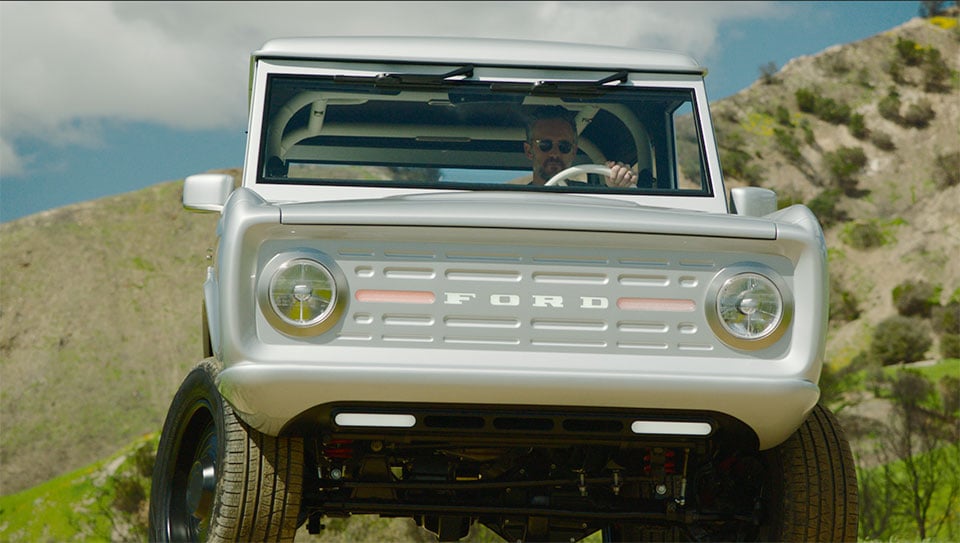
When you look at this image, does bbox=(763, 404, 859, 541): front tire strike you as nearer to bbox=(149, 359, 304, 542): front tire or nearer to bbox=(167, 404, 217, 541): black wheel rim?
bbox=(149, 359, 304, 542): front tire

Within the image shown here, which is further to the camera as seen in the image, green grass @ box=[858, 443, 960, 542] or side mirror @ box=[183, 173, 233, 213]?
green grass @ box=[858, 443, 960, 542]

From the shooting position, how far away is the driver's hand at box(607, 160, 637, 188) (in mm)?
5230

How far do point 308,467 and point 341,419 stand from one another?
641mm

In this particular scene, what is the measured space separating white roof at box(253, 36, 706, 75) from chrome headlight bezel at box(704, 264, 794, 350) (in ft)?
5.49

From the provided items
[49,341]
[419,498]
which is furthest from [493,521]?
[49,341]

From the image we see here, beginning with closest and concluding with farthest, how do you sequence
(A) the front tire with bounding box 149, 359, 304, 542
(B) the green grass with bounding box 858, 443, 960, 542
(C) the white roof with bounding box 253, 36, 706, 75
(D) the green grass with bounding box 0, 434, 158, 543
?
(A) the front tire with bounding box 149, 359, 304, 542, (C) the white roof with bounding box 253, 36, 706, 75, (B) the green grass with bounding box 858, 443, 960, 542, (D) the green grass with bounding box 0, 434, 158, 543

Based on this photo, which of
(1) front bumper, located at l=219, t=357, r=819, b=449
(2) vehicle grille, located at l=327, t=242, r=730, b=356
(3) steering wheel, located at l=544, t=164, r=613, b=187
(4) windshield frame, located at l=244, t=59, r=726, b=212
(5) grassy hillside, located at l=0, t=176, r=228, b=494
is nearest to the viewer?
(1) front bumper, located at l=219, t=357, r=819, b=449

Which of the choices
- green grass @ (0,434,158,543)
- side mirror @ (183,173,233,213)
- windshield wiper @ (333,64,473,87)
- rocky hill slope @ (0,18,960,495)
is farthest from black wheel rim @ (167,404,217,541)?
rocky hill slope @ (0,18,960,495)

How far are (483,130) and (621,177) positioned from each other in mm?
658

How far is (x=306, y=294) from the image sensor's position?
3.76 meters

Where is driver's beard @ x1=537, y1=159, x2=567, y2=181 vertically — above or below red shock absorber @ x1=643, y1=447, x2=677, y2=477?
above

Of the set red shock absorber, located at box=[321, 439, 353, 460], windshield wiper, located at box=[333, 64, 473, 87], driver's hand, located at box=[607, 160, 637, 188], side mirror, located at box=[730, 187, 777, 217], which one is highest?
windshield wiper, located at box=[333, 64, 473, 87]

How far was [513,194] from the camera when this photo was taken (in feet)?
15.7

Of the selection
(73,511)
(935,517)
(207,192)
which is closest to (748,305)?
(207,192)
